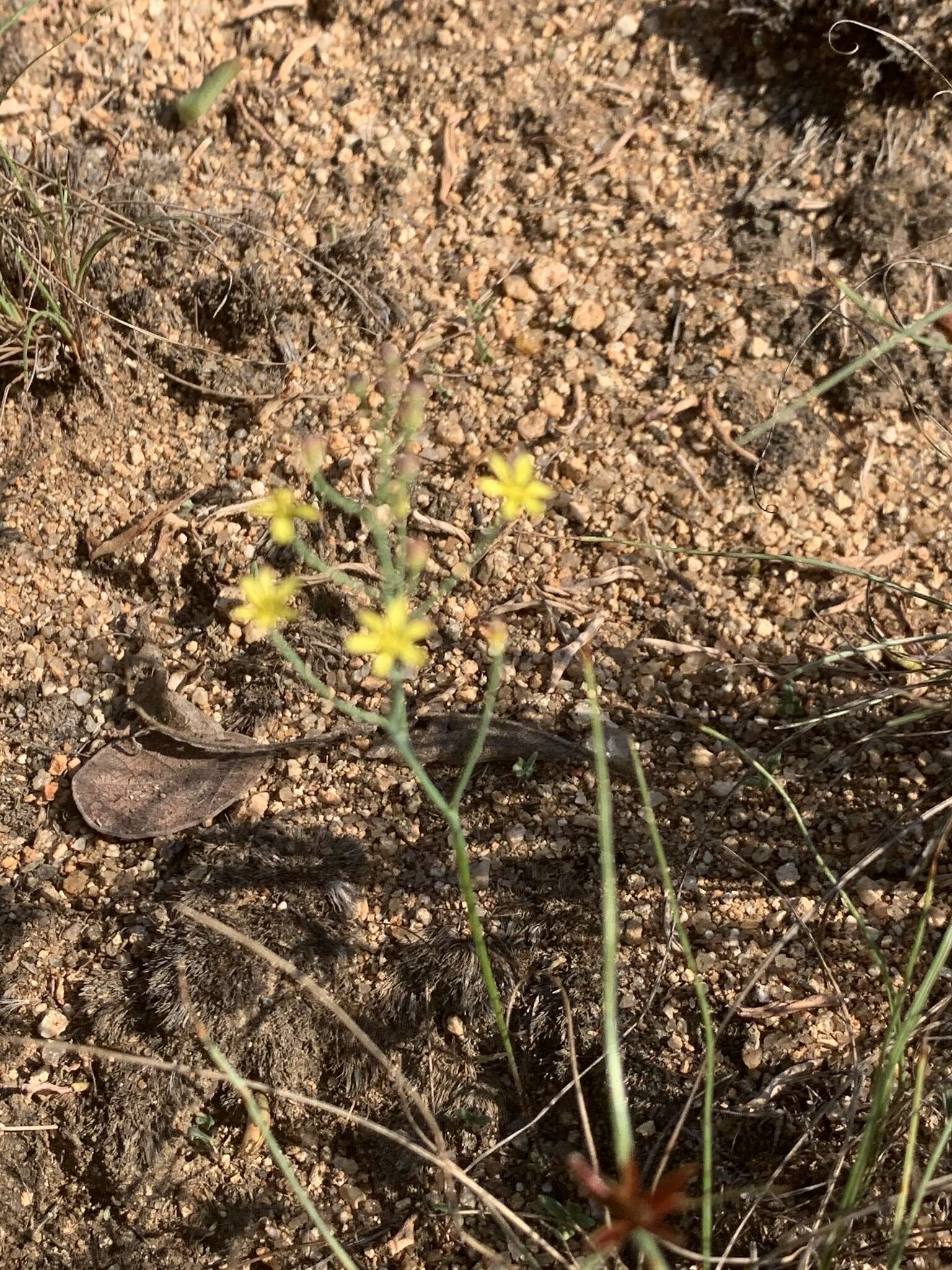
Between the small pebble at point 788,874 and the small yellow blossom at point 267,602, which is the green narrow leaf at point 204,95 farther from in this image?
the small pebble at point 788,874

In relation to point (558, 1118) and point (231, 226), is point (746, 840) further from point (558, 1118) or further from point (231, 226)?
point (231, 226)

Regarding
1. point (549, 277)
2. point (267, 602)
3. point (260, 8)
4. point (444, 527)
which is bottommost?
point (444, 527)

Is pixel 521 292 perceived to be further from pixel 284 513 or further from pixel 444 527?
pixel 284 513

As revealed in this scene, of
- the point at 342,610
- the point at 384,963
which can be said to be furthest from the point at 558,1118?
the point at 342,610

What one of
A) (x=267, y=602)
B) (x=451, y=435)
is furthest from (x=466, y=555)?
(x=267, y=602)

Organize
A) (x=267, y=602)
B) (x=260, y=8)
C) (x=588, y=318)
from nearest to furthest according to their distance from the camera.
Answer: (x=267, y=602) → (x=588, y=318) → (x=260, y=8)

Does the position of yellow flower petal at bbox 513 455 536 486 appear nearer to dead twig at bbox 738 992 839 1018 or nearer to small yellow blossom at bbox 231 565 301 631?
small yellow blossom at bbox 231 565 301 631

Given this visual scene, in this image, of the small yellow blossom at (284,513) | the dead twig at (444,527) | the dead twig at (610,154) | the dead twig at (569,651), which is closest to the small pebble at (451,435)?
the dead twig at (444,527)
